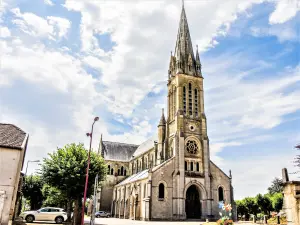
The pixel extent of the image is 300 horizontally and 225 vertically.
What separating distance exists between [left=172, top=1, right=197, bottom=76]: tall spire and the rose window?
534 inches

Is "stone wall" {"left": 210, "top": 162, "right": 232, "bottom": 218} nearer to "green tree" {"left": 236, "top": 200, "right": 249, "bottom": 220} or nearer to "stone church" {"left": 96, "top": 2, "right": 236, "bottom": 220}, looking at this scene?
"stone church" {"left": 96, "top": 2, "right": 236, "bottom": 220}

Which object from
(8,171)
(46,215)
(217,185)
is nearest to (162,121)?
(217,185)

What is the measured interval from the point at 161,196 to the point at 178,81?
2081 cm

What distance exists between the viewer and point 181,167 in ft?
141

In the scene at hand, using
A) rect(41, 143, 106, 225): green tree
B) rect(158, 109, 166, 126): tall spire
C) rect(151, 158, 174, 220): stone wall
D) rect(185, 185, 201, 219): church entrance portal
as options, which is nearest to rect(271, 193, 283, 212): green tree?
rect(185, 185, 201, 219): church entrance portal

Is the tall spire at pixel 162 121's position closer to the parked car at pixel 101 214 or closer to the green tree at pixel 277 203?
the parked car at pixel 101 214

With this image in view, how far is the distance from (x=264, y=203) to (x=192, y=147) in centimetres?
2168

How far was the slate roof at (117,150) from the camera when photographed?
67.4 metres

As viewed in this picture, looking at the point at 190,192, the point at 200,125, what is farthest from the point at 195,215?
the point at 200,125

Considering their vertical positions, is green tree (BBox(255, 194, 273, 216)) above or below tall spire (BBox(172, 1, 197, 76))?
below

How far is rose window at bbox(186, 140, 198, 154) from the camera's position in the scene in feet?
149

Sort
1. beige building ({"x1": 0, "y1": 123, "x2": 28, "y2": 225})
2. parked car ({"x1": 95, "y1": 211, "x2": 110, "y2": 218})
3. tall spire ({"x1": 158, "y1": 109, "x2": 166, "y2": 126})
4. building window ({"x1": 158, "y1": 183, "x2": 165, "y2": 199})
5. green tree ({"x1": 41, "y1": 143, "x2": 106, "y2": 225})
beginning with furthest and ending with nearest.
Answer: parked car ({"x1": 95, "y1": 211, "x2": 110, "y2": 218})
tall spire ({"x1": 158, "y1": 109, "x2": 166, "y2": 126})
building window ({"x1": 158, "y1": 183, "x2": 165, "y2": 199})
green tree ({"x1": 41, "y1": 143, "x2": 106, "y2": 225})
beige building ({"x1": 0, "y1": 123, "x2": 28, "y2": 225})

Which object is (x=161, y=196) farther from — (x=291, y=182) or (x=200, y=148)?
(x=291, y=182)

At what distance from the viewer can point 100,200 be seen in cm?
5953
